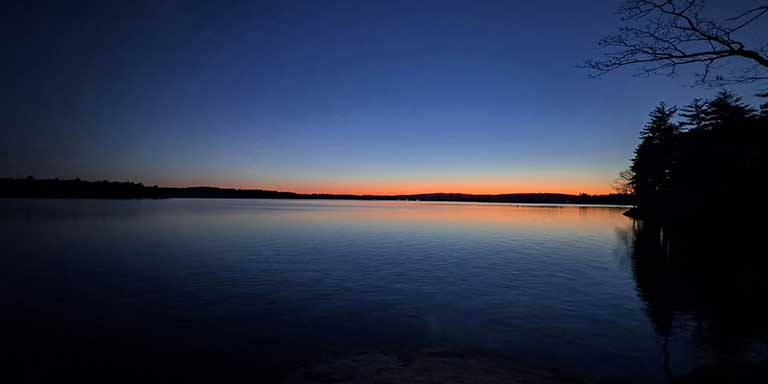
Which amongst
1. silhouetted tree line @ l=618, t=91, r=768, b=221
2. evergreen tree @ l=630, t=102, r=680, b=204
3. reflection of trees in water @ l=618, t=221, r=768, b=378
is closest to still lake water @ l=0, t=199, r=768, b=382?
reflection of trees in water @ l=618, t=221, r=768, b=378

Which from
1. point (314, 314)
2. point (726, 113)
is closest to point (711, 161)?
point (726, 113)

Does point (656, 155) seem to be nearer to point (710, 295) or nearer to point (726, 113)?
point (726, 113)

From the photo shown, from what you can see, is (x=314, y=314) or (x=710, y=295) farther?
(x=710, y=295)

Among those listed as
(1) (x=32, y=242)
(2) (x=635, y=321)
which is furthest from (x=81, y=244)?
(2) (x=635, y=321)

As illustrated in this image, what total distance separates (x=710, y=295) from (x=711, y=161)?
95.7 feet

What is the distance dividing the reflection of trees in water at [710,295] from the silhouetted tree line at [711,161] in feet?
16.5

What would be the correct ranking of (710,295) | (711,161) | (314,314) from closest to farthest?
1. (314,314)
2. (710,295)
3. (711,161)

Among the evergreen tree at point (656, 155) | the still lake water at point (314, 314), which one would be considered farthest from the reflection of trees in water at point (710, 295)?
the evergreen tree at point (656, 155)

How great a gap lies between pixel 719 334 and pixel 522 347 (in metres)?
6.80

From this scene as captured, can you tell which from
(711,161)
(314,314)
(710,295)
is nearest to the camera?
(314,314)

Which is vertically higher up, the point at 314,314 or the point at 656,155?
the point at 656,155

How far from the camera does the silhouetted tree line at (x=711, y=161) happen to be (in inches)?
1195

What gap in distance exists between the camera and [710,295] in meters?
15.3

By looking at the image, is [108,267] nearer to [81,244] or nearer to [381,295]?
[81,244]
